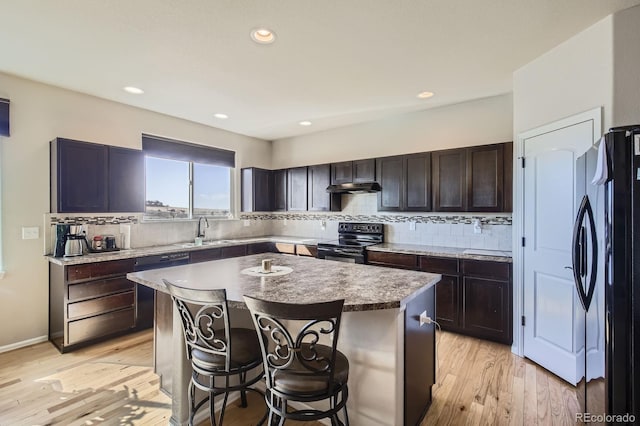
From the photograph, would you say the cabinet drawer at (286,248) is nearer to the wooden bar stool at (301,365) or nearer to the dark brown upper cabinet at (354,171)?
the dark brown upper cabinet at (354,171)

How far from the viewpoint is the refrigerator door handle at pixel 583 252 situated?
64.7 inches

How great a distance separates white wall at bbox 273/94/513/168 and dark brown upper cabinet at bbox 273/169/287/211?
310mm

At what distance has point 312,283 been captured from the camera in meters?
1.92

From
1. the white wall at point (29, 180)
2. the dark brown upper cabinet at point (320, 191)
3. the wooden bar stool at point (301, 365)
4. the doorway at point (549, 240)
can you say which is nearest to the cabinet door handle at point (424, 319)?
the wooden bar stool at point (301, 365)

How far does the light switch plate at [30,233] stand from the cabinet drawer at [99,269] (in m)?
0.62

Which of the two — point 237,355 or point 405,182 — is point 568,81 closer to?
point 405,182

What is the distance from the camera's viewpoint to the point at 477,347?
307 cm

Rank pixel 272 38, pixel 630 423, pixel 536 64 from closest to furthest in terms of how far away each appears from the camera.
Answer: pixel 630 423 < pixel 272 38 < pixel 536 64

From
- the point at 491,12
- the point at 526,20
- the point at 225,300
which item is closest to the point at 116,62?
the point at 225,300

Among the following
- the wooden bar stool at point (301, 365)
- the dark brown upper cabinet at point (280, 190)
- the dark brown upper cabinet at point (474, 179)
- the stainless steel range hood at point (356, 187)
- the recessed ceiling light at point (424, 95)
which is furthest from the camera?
the dark brown upper cabinet at point (280, 190)

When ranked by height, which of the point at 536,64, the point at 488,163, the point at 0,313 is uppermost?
the point at 536,64

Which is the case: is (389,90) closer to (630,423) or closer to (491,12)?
(491,12)

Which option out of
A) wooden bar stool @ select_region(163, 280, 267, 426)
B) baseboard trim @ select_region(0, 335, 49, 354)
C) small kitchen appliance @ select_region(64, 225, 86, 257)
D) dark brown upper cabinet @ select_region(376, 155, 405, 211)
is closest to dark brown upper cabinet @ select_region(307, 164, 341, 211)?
dark brown upper cabinet @ select_region(376, 155, 405, 211)

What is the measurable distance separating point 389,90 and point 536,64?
1340 mm
